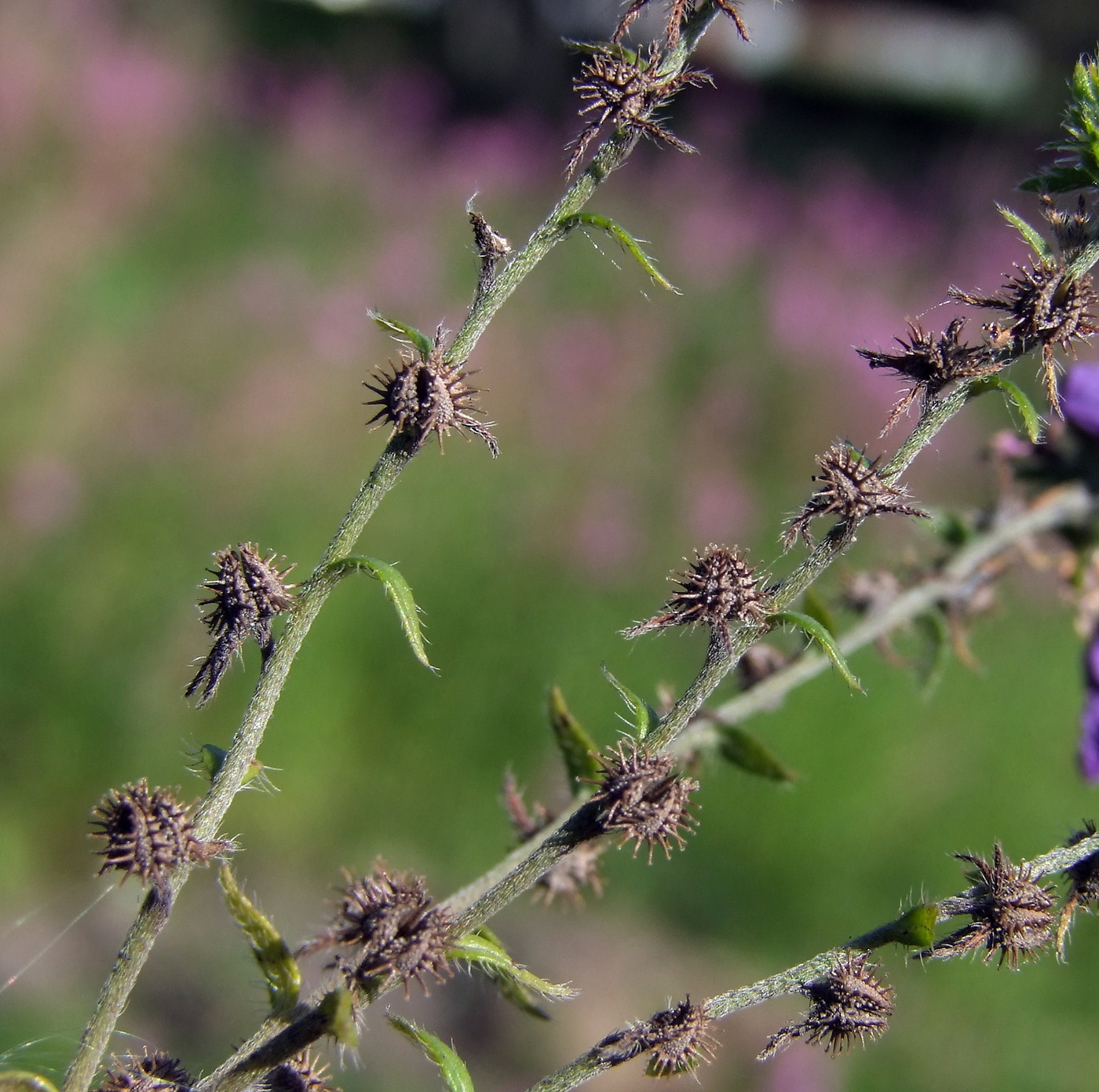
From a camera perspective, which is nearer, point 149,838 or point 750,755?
point 149,838

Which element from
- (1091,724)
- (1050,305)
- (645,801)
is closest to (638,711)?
(645,801)

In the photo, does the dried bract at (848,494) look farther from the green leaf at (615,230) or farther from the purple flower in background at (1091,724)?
the purple flower in background at (1091,724)

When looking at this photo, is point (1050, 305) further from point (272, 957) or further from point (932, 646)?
point (932, 646)

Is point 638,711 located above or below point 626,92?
below

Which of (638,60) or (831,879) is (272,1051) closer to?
(638,60)

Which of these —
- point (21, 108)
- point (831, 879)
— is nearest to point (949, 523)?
point (831, 879)

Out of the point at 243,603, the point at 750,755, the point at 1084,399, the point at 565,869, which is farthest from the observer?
the point at 1084,399

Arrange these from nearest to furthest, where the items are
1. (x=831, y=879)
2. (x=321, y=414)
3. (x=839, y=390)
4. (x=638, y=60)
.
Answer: (x=638, y=60)
(x=831, y=879)
(x=321, y=414)
(x=839, y=390)
